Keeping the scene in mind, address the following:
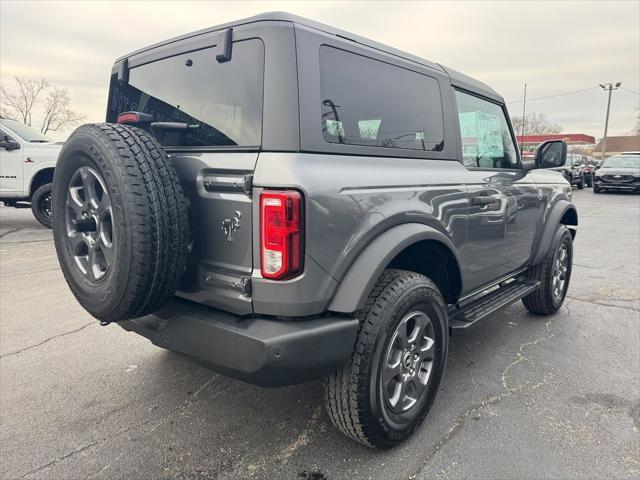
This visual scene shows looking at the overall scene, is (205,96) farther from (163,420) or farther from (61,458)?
(61,458)

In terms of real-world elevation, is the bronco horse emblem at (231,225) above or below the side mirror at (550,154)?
below

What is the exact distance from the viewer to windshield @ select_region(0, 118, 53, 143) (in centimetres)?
896

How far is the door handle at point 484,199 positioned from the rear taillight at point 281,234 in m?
1.52

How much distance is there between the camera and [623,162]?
19703mm

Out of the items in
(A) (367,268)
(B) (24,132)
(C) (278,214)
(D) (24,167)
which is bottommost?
(A) (367,268)

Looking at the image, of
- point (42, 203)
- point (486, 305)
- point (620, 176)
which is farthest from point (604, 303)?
point (620, 176)

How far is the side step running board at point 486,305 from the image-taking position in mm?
2914

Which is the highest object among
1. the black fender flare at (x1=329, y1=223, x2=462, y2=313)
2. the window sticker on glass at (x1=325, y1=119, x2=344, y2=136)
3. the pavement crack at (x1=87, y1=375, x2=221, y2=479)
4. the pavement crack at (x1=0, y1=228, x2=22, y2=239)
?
the window sticker on glass at (x1=325, y1=119, x2=344, y2=136)

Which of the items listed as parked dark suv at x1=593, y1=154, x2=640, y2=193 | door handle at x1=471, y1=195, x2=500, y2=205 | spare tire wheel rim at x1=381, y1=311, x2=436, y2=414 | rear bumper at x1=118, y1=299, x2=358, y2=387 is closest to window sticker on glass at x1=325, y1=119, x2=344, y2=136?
rear bumper at x1=118, y1=299, x2=358, y2=387

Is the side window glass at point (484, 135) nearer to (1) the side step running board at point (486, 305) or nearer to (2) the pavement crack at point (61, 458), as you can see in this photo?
(1) the side step running board at point (486, 305)

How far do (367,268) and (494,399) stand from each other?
1420 millimetres

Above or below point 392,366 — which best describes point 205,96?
above

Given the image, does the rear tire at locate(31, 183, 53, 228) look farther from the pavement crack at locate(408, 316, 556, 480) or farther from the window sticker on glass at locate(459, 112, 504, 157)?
the pavement crack at locate(408, 316, 556, 480)

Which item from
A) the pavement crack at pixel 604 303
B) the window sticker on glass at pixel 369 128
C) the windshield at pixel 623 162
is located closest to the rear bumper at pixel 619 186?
the windshield at pixel 623 162
